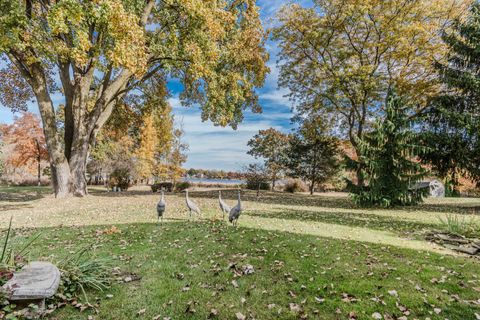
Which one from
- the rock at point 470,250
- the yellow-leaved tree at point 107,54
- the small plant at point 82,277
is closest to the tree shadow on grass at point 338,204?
the yellow-leaved tree at point 107,54

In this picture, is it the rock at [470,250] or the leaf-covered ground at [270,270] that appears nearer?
the leaf-covered ground at [270,270]

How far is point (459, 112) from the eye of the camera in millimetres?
14406

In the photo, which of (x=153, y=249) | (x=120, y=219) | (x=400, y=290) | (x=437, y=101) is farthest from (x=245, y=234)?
(x=437, y=101)

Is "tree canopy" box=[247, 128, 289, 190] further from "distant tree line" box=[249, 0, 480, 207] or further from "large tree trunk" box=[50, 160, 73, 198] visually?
"large tree trunk" box=[50, 160, 73, 198]

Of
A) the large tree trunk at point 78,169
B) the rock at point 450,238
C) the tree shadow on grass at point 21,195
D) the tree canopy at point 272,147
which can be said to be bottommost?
the rock at point 450,238

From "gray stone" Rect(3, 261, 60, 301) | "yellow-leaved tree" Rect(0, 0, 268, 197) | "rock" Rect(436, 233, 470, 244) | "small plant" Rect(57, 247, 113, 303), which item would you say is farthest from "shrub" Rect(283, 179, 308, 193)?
"gray stone" Rect(3, 261, 60, 301)

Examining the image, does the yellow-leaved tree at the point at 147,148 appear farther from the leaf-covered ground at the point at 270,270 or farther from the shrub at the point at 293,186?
the leaf-covered ground at the point at 270,270

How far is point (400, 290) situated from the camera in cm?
398

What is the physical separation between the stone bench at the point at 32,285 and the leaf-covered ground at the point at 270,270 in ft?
1.48

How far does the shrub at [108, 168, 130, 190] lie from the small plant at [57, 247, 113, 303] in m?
22.6

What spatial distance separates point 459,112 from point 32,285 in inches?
764

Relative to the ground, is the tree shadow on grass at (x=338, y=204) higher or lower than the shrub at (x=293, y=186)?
lower

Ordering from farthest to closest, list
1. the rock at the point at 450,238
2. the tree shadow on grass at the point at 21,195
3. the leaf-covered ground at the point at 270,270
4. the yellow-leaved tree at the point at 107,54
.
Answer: the tree shadow on grass at the point at 21,195, the yellow-leaved tree at the point at 107,54, the rock at the point at 450,238, the leaf-covered ground at the point at 270,270

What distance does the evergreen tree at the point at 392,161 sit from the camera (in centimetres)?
1426
